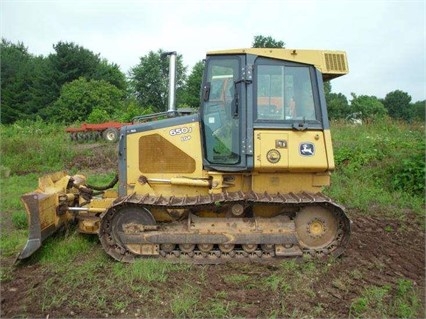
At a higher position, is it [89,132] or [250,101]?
[89,132]

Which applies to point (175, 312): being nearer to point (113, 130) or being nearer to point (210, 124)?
point (210, 124)

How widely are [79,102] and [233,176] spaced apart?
31490 mm

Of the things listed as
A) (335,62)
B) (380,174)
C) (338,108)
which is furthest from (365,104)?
(335,62)

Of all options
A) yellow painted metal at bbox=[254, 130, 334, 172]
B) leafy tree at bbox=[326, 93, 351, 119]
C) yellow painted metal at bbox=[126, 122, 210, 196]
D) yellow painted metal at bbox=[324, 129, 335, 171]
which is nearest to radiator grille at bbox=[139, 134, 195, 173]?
yellow painted metal at bbox=[126, 122, 210, 196]

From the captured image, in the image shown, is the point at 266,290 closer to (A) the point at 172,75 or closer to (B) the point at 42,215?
(B) the point at 42,215

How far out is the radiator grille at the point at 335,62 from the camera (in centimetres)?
587

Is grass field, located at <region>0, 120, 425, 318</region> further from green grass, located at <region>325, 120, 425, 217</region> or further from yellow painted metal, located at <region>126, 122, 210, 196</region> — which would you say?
yellow painted metal, located at <region>126, 122, 210, 196</region>

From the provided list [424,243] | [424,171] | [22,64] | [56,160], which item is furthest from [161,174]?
[22,64]

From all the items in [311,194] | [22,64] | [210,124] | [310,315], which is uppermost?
[22,64]

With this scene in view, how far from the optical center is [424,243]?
6.67 m

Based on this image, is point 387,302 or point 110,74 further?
point 110,74

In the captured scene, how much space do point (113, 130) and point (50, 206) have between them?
1310 centimetres

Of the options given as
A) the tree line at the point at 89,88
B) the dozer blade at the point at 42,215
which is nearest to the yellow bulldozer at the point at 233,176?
the dozer blade at the point at 42,215

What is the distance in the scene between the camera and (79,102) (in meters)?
35.2
